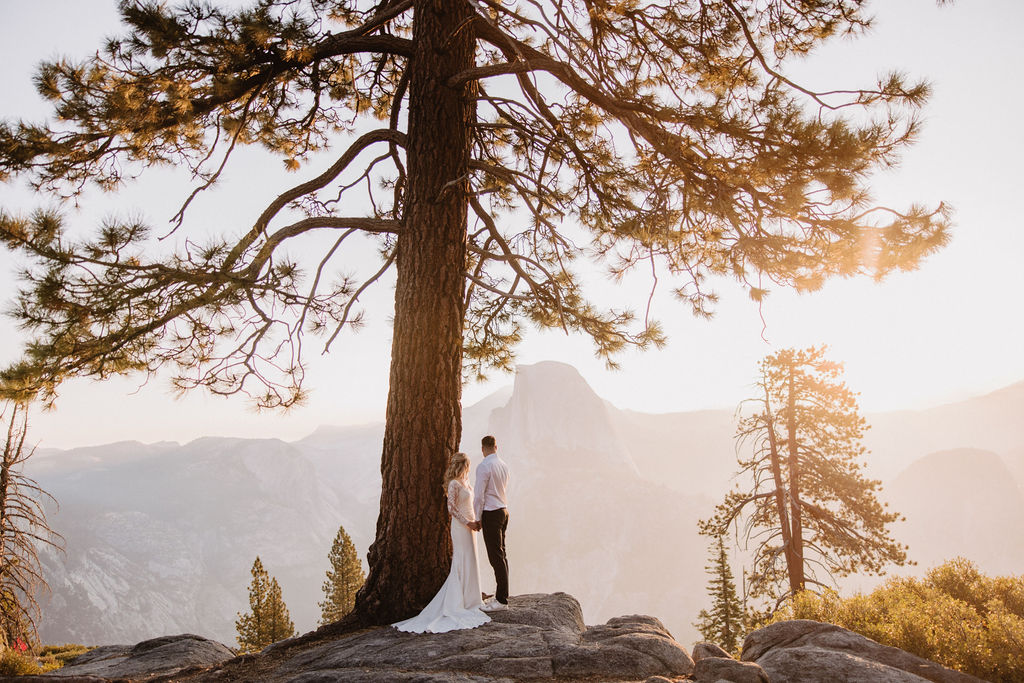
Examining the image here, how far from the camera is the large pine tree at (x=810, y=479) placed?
40.8 feet

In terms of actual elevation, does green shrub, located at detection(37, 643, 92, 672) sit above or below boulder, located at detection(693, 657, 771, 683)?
below

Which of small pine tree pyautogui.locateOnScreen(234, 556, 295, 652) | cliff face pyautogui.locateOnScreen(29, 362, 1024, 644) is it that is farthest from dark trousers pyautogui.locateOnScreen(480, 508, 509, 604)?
cliff face pyautogui.locateOnScreen(29, 362, 1024, 644)

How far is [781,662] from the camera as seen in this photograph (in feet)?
12.3

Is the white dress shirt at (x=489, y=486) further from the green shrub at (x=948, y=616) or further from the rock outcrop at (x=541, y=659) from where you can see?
the green shrub at (x=948, y=616)

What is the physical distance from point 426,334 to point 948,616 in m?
4.87

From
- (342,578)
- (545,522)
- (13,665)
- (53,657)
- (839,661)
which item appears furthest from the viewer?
(545,522)

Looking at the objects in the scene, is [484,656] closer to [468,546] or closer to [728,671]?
[468,546]

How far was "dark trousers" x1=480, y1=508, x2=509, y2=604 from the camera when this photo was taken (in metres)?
5.57

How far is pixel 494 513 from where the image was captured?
564 cm

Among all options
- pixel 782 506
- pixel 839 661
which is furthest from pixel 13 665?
pixel 782 506

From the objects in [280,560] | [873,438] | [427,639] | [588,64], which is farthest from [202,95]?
[873,438]

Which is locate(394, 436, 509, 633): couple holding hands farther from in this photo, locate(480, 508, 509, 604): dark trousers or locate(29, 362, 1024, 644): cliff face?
locate(29, 362, 1024, 644): cliff face

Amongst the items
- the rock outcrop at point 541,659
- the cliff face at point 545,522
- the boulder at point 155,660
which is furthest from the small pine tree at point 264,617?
the cliff face at point 545,522

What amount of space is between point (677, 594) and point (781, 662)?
401 ft
